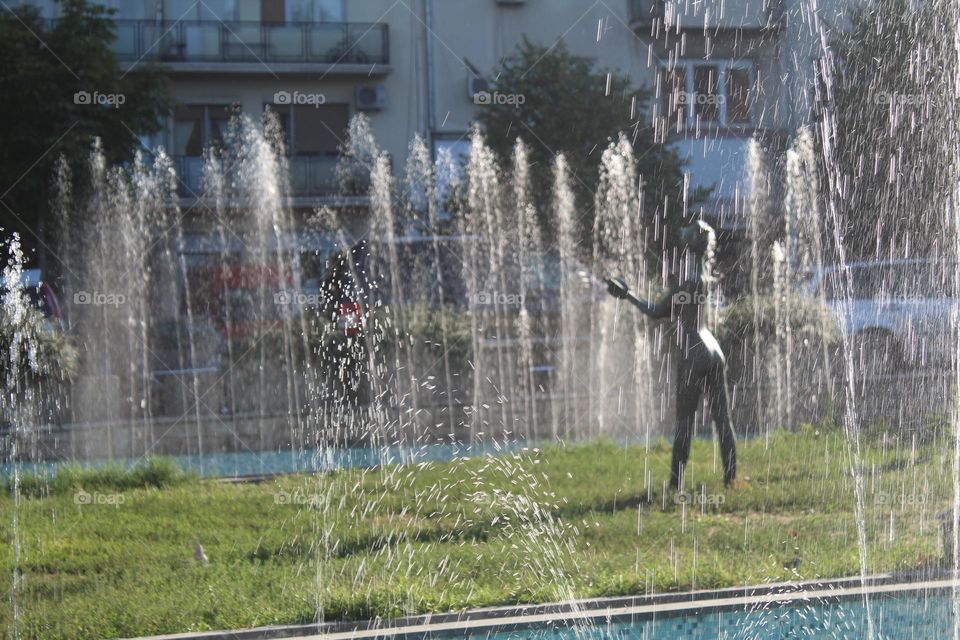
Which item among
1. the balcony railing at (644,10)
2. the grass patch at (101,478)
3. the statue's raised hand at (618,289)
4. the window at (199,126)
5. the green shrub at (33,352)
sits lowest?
the grass patch at (101,478)

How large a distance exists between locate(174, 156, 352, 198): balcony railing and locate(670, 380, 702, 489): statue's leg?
22.8ft

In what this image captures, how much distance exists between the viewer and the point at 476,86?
11586 millimetres

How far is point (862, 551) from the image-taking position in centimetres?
439

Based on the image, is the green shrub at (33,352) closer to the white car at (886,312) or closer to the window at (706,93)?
the white car at (886,312)

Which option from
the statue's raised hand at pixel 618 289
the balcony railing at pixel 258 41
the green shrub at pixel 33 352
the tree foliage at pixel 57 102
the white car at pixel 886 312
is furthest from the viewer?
the balcony railing at pixel 258 41

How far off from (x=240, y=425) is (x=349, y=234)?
372 centimetres

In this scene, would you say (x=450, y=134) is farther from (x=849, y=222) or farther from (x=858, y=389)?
(x=858, y=389)

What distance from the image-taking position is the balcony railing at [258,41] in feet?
37.7

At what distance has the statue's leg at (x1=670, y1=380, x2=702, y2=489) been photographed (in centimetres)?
504

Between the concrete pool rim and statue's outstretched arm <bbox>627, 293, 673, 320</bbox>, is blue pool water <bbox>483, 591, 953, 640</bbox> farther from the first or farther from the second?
statue's outstretched arm <bbox>627, 293, 673, 320</bbox>

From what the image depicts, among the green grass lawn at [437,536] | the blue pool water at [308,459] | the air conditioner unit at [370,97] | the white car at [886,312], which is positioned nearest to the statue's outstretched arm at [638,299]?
the green grass lawn at [437,536]

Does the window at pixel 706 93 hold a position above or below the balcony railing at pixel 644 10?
below

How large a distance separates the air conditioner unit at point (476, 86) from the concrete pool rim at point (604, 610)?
829 cm

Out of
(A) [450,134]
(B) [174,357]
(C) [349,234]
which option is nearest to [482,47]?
(A) [450,134]
